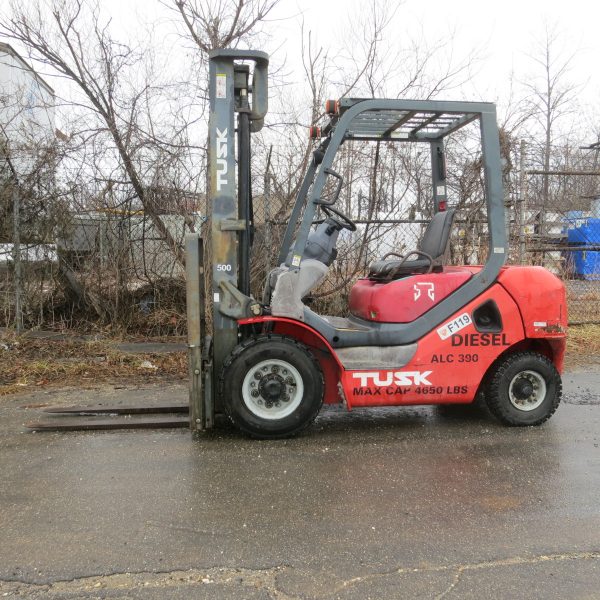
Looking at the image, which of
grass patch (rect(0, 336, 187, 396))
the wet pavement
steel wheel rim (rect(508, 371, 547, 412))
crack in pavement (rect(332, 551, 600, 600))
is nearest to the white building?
grass patch (rect(0, 336, 187, 396))

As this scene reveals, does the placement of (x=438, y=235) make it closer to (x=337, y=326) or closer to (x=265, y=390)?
(x=337, y=326)

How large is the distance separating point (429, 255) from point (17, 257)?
6.10 metres

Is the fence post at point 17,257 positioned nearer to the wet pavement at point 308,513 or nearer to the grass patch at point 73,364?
the grass patch at point 73,364

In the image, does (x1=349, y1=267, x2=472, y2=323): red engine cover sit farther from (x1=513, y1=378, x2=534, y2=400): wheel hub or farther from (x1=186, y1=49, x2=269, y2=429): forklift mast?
(x1=186, y1=49, x2=269, y2=429): forklift mast

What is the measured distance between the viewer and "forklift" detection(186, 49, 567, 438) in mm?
4531

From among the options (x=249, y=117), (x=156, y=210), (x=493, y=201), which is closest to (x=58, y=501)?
(x=249, y=117)

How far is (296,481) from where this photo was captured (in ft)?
12.5

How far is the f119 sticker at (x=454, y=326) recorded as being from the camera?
4738mm

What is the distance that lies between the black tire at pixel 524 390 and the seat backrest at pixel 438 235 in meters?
1.14

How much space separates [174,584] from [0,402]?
4.06 meters

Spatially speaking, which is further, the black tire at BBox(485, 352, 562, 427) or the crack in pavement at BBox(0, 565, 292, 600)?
the black tire at BBox(485, 352, 562, 427)

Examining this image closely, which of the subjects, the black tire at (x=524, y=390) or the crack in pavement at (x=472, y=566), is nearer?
the crack in pavement at (x=472, y=566)

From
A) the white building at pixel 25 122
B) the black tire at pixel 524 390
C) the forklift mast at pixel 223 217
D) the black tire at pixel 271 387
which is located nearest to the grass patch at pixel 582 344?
the black tire at pixel 524 390

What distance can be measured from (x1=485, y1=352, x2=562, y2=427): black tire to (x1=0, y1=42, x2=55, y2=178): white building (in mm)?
7058
